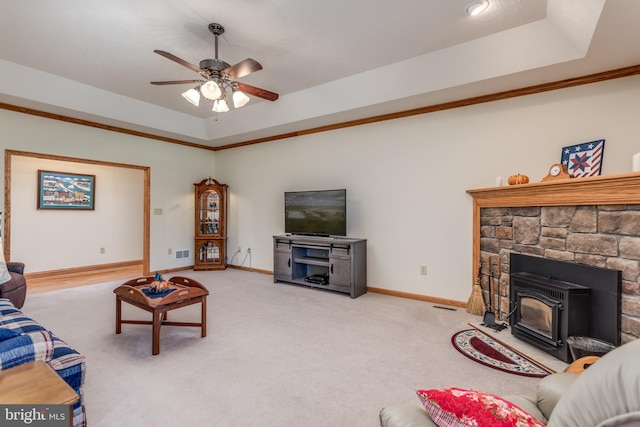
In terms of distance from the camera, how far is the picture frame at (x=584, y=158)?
3104mm

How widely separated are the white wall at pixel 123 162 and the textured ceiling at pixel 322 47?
0.40m

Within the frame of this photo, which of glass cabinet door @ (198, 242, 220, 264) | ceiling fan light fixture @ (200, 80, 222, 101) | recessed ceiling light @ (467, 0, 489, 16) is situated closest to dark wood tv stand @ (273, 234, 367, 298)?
glass cabinet door @ (198, 242, 220, 264)

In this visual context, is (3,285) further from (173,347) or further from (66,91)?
(66,91)

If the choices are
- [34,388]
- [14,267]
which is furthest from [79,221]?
[34,388]

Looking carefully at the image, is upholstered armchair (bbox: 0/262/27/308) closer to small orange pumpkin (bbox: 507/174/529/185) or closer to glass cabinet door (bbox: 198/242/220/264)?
glass cabinet door (bbox: 198/242/220/264)

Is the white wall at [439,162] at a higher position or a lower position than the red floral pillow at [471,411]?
higher

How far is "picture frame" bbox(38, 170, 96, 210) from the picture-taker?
575cm

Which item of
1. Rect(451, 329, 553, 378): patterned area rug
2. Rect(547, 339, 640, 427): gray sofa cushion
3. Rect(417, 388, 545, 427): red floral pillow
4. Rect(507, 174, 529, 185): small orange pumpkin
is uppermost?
Rect(507, 174, 529, 185): small orange pumpkin

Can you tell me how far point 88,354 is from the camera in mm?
2617

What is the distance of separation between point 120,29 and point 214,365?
3124 millimetres

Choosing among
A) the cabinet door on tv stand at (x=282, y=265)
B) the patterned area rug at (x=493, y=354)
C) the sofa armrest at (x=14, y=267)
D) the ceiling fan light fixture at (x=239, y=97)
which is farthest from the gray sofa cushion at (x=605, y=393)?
the sofa armrest at (x=14, y=267)

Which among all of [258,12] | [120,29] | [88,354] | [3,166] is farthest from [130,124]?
[88,354]

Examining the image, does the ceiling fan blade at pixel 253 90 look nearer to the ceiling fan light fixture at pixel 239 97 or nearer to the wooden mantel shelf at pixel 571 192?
the ceiling fan light fixture at pixel 239 97

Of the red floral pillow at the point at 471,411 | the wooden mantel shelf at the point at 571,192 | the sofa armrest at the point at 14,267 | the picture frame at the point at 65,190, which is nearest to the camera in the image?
the red floral pillow at the point at 471,411
